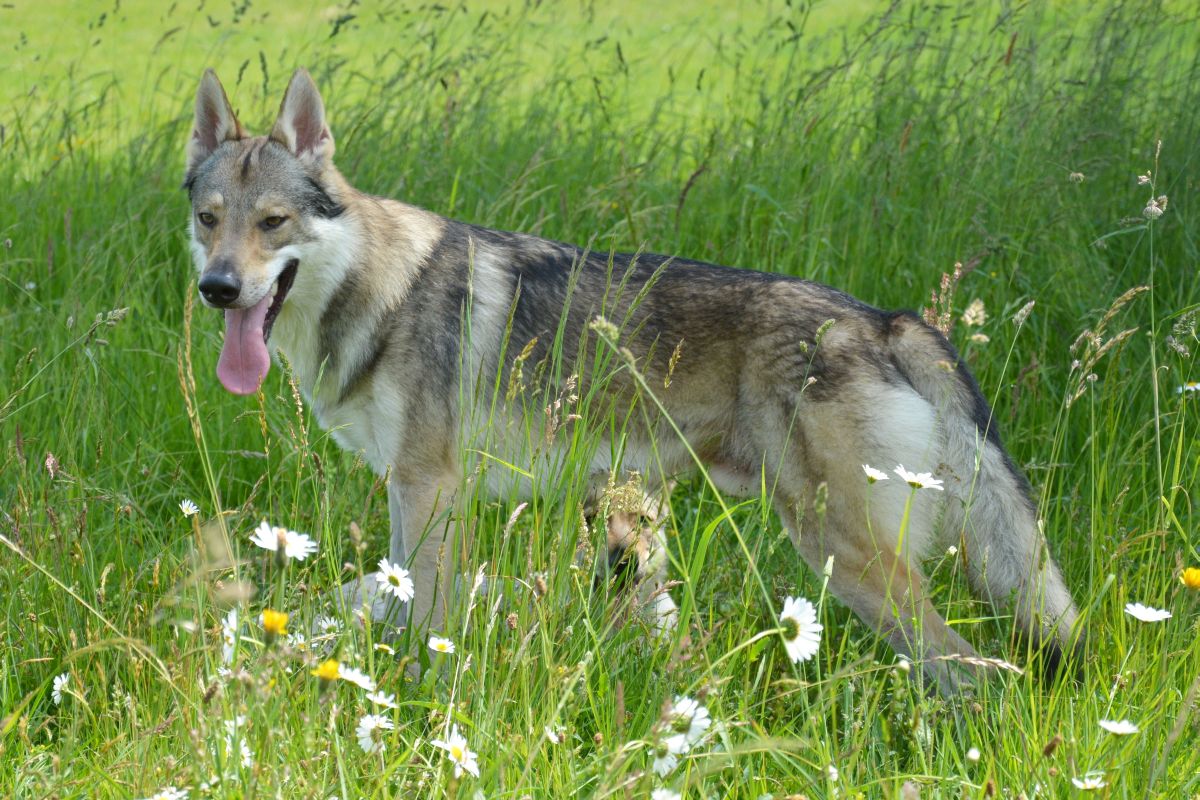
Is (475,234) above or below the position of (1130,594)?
above

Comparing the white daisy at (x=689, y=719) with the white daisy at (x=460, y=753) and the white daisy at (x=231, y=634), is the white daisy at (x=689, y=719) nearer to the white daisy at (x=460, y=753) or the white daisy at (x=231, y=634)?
the white daisy at (x=460, y=753)

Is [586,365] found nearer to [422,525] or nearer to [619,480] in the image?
[619,480]

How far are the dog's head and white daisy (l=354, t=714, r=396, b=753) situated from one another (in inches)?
60.2

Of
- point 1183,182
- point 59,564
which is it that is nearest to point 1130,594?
point 1183,182

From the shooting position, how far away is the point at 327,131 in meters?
3.70

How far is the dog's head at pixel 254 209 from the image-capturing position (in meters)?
3.35

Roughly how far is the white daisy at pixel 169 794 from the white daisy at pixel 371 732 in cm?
29

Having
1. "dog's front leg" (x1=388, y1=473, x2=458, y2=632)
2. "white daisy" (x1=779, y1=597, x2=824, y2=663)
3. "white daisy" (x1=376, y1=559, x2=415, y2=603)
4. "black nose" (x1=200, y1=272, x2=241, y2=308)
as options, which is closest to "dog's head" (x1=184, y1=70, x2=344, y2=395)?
"black nose" (x1=200, y1=272, x2=241, y2=308)

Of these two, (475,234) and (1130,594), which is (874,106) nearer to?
(475,234)

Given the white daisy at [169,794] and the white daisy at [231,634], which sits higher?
the white daisy at [231,634]

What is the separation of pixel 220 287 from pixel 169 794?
1.80 meters

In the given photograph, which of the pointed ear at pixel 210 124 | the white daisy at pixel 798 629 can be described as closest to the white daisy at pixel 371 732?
the white daisy at pixel 798 629

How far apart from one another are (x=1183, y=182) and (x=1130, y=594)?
2412mm

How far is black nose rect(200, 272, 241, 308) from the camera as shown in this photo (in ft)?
10.7
